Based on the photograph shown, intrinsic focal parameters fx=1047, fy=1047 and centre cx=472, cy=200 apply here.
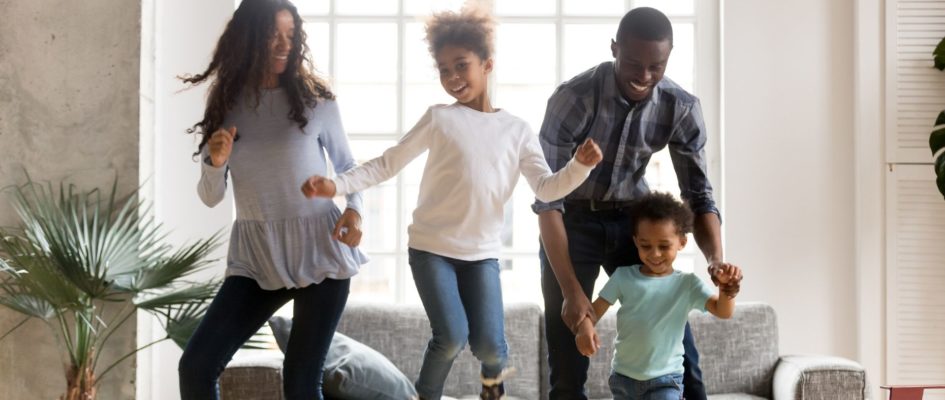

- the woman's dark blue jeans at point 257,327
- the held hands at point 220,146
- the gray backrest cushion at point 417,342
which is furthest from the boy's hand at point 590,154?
the gray backrest cushion at point 417,342

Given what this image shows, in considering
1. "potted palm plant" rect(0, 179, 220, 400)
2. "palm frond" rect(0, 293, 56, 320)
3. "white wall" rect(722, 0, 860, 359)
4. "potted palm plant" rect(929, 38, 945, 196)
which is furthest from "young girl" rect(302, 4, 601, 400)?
"potted palm plant" rect(929, 38, 945, 196)

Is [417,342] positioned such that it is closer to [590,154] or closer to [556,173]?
[556,173]

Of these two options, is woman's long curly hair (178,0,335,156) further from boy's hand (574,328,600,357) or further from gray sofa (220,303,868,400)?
gray sofa (220,303,868,400)

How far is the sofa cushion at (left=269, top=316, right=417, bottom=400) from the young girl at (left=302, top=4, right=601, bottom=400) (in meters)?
0.58

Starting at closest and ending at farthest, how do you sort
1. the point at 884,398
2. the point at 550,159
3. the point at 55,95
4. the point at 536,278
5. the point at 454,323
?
the point at 454,323 < the point at 550,159 < the point at 55,95 < the point at 884,398 < the point at 536,278

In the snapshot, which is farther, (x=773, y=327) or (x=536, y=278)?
(x=536, y=278)

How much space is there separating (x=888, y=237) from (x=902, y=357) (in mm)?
517

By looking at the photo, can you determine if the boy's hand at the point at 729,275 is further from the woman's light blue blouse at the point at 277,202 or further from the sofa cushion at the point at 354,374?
the sofa cushion at the point at 354,374

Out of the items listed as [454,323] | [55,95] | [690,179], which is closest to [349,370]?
[454,323]

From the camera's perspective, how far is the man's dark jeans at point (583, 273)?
284 centimetres

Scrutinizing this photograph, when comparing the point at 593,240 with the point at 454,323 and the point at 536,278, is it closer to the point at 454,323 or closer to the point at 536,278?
the point at 454,323

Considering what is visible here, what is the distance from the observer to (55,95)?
12.6 feet

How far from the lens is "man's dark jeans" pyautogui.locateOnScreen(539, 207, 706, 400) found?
284 centimetres

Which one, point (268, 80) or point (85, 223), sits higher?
point (268, 80)
